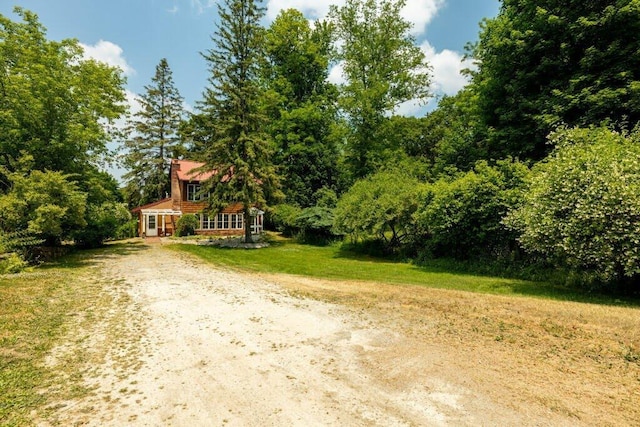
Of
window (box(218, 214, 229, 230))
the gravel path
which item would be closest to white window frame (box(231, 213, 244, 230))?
window (box(218, 214, 229, 230))

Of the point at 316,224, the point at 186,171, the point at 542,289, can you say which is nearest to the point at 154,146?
the point at 186,171

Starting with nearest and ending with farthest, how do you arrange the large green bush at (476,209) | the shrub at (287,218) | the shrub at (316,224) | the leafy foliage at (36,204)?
the leafy foliage at (36,204) → the large green bush at (476,209) → the shrub at (316,224) → the shrub at (287,218)

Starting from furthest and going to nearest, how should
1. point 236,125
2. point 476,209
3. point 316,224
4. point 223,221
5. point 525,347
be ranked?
point 223,221 → point 316,224 → point 236,125 → point 476,209 → point 525,347

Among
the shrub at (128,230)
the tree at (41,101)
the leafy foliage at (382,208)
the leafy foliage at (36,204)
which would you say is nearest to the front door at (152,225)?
the shrub at (128,230)

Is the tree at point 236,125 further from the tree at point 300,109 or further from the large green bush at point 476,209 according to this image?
the large green bush at point 476,209

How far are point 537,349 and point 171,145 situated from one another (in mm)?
46840

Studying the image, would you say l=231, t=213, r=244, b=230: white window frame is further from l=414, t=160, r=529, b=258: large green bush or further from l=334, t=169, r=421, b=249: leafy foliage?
l=414, t=160, r=529, b=258: large green bush

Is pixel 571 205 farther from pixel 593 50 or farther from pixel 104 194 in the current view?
pixel 104 194

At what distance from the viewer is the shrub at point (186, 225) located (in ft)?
101

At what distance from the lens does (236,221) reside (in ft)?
112

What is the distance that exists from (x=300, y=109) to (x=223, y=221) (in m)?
13.1

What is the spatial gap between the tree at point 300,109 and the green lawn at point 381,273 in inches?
504

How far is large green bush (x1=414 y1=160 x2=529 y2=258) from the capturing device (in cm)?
1470

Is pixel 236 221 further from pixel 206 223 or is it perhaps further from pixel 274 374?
pixel 274 374
